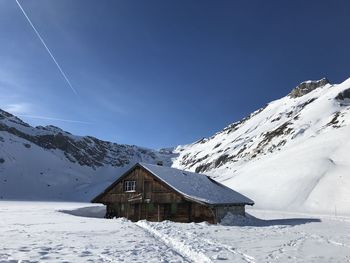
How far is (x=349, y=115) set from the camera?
3457 inches

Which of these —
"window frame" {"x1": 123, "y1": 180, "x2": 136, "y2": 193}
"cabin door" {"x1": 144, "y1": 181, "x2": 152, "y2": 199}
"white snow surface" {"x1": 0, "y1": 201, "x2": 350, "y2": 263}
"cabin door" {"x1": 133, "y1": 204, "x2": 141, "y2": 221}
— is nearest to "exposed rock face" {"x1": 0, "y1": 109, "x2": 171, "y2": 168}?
"window frame" {"x1": 123, "y1": 180, "x2": 136, "y2": 193}

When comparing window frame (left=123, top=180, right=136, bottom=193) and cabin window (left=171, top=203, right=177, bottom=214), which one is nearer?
cabin window (left=171, top=203, right=177, bottom=214)

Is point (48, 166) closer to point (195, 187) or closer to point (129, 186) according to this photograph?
point (129, 186)

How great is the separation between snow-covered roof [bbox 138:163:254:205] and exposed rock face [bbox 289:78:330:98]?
129466 mm

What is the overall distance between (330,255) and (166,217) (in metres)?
23.1

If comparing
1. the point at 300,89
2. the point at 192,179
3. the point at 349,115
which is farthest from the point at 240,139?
the point at 192,179

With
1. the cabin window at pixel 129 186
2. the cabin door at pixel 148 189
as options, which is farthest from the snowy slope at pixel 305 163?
the cabin window at pixel 129 186

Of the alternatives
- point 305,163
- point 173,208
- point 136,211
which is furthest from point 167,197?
point 305,163

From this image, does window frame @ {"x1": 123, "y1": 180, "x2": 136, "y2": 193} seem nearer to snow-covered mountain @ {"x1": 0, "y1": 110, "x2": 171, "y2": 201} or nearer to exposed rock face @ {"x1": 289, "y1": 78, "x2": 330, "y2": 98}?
snow-covered mountain @ {"x1": 0, "y1": 110, "x2": 171, "y2": 201}

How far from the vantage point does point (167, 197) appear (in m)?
38.1

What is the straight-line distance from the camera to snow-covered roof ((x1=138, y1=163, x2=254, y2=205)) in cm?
3622

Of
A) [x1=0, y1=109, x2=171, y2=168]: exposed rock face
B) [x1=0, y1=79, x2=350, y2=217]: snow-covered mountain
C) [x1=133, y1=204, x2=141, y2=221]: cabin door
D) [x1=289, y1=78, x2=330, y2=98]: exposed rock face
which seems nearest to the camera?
[x1=133, y1=204, x2=141, y2=221]: cabin door

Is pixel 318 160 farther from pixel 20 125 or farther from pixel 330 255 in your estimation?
pixel 20 125

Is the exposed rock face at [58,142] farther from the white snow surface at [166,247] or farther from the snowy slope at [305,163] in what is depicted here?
the white snow surface at [166,247]
